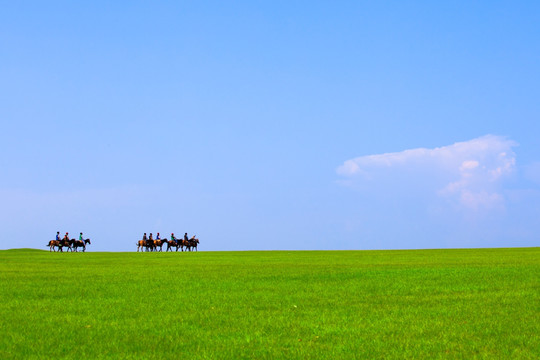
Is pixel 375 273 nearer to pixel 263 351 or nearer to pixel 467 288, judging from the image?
pixel 467 288

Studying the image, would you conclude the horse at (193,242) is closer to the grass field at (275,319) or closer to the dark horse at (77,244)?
the dark horse at (77,244)

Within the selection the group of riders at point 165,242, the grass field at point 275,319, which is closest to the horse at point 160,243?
the group of riders at point 165,242

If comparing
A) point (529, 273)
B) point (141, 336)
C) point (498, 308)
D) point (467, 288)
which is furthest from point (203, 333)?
point (529, 273)

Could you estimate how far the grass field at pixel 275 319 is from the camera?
970cm

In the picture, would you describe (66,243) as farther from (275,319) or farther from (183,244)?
(275,319)

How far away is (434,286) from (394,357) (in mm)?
10464

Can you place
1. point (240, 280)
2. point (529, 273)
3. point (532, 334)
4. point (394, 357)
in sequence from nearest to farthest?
point (394, 357), point (532, 334), point (240, 280), point (529, 273)

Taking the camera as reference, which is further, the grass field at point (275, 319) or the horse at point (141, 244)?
the horse at point (141, 244)

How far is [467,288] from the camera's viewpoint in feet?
59.2

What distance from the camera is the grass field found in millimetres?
9703

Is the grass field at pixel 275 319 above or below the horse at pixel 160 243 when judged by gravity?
below

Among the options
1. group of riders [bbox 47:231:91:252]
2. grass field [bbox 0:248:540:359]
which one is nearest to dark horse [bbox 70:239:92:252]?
group of riders [bbox 47:231:91:252]

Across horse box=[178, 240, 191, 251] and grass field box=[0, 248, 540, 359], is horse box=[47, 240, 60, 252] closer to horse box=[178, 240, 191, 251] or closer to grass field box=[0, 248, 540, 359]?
horse box=[178, 240, 191, 251]

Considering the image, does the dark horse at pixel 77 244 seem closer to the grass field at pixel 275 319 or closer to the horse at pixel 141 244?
the horse at pixel 141 244
